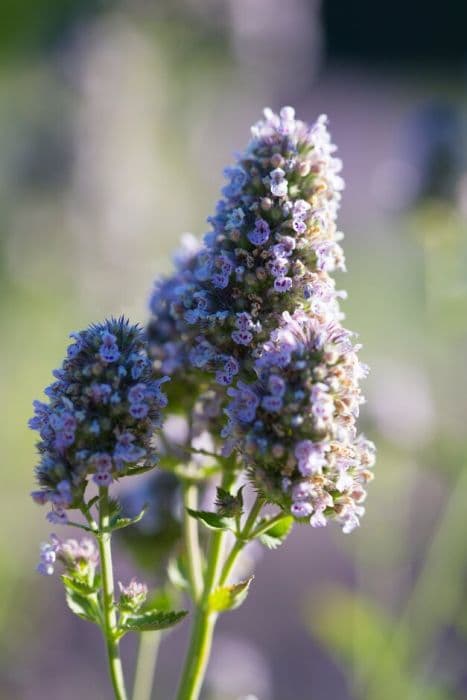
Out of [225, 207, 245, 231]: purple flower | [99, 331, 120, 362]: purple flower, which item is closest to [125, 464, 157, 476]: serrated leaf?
[99, 331, 120, 362]: purple flower

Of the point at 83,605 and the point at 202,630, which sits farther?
the point at 202,630

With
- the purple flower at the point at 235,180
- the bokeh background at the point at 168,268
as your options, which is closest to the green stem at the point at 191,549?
the purple flower at the point at 235,180

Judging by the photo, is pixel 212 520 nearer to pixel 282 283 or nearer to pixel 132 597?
pixel 132 597

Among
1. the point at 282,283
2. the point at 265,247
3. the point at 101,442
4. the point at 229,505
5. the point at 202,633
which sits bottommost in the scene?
the point at 202,633

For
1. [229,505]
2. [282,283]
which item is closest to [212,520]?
[229,505]

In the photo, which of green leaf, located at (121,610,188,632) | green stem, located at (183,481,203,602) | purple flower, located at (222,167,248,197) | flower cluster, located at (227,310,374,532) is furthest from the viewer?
green stem, located at (183,481,203,602)

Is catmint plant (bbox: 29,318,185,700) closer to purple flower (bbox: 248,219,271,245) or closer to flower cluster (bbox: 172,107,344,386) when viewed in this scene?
flower cluster (bbox: 172,107,344,386)

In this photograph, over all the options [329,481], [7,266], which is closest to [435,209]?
[329,481]
